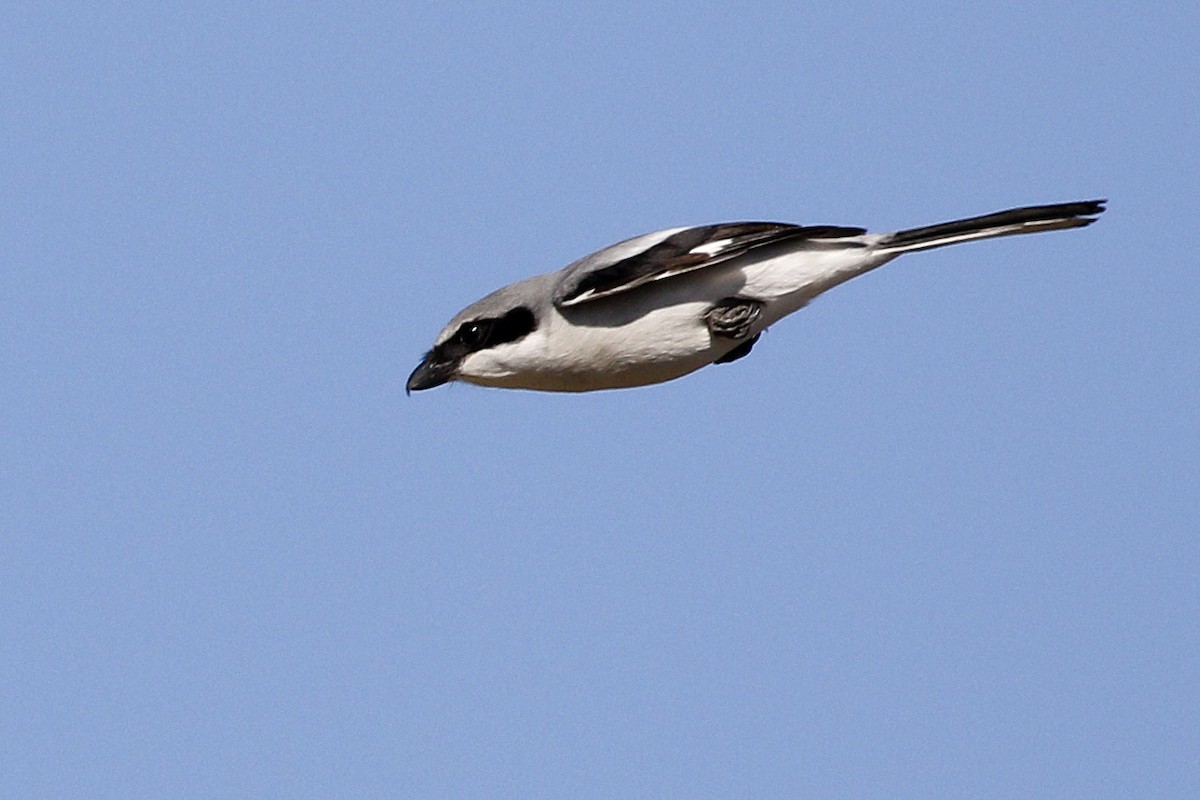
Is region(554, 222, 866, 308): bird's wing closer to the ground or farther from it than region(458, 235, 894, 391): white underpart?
farther from it

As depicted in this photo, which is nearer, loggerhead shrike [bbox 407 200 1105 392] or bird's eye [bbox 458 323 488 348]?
loggerhead shrike [bbox 407 200 1105 392]

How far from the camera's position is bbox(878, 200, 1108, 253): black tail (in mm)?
7184

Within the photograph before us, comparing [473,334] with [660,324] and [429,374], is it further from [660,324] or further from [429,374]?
[660,324]

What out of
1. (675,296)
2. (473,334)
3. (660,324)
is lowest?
(660,324)

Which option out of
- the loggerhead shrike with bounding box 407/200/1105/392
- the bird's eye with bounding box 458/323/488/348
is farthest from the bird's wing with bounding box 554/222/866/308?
the bird's eye with bounding box 458/323/488/348

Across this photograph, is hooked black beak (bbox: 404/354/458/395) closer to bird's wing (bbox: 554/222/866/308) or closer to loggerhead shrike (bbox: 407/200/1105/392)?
loggerhead shrike (bbox: 407/200/1105/392)

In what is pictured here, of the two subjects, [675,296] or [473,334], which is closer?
[675,296]

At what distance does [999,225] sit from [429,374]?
2.93 metres

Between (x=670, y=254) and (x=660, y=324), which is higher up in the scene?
(x=670, y=254)

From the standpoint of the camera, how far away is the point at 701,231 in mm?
7582

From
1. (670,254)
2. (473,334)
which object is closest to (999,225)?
(670,254)

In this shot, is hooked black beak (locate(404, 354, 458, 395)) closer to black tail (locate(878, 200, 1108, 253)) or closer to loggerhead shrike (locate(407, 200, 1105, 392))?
loggerhead shrike (locate(407, 200, 1105, 392))

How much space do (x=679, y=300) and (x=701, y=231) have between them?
382 millimetres

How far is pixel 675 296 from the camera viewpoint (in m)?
7.47
